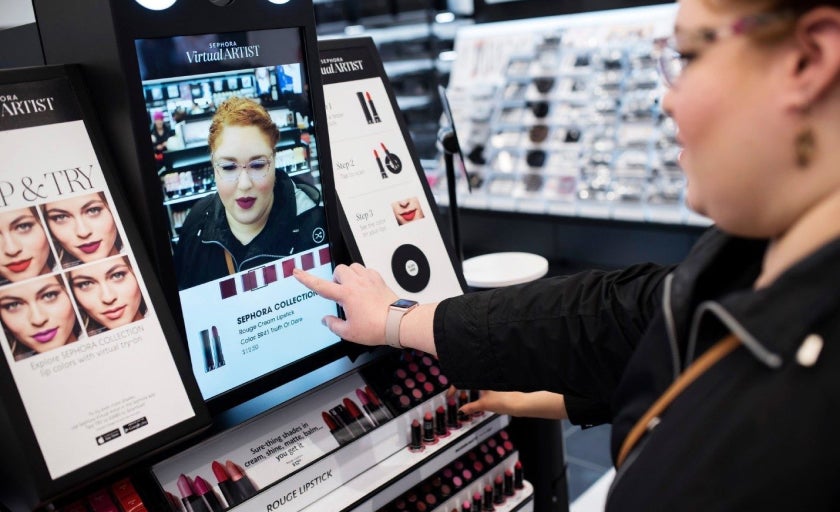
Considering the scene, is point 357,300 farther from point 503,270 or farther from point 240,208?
point 503,270

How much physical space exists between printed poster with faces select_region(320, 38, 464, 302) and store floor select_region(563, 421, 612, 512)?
1.62 metres

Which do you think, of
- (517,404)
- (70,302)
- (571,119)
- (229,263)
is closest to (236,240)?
(229,263)

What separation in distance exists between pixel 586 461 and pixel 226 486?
237 centimetres

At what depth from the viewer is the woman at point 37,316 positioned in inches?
38.8

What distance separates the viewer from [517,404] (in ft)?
5.18

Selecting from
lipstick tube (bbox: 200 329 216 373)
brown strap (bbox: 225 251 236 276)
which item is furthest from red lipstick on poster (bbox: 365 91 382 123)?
lipstick tube (bbox: 200 329 216 373)

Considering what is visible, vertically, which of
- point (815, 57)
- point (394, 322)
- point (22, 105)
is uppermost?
point (22, 105)

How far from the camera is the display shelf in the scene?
1.34 meters

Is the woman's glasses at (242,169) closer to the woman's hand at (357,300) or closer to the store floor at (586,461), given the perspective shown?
the woman's hand at (357,300)

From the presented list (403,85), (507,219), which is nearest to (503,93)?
(507,219)

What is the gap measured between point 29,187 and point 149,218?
16cm

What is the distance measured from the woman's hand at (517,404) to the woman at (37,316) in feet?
2.72

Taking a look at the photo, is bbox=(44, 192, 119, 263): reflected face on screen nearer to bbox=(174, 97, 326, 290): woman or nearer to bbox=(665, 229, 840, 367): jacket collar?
bbox=(174, 97, 326, 290): woman

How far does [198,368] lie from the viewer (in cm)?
122
